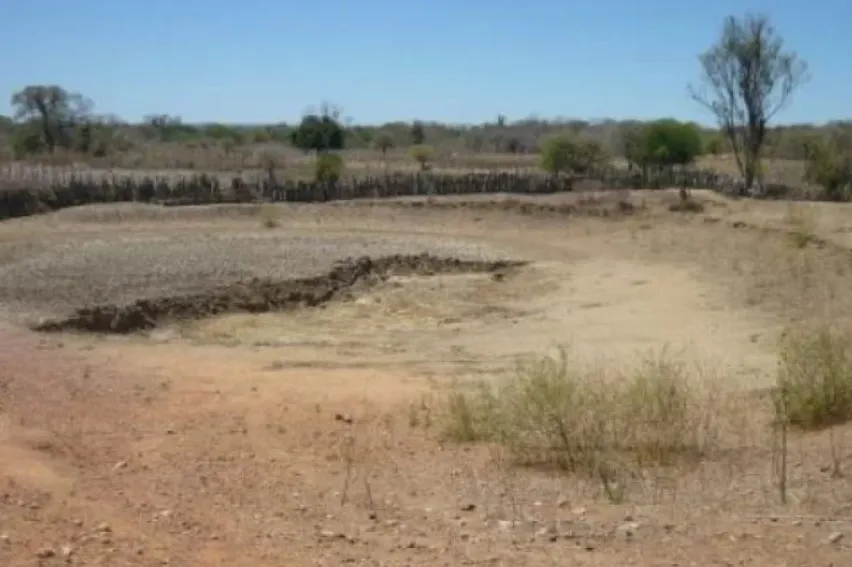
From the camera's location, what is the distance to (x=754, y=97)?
121ft

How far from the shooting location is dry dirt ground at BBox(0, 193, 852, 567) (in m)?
6.13

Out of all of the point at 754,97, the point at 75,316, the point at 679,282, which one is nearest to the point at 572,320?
the point at 679,282

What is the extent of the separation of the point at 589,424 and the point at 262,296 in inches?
428

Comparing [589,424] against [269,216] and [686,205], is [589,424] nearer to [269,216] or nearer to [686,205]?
[269,216]

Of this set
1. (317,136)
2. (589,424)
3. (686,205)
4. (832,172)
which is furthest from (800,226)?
(317,136)

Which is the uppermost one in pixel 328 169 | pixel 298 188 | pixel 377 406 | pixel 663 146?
pixel 663 146

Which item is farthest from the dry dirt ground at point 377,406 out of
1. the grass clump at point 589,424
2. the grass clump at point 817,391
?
the grass clump at point 817,391

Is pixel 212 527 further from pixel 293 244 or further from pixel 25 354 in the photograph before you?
pixel 293 244

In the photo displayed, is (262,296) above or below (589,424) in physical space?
below

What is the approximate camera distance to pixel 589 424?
848cm

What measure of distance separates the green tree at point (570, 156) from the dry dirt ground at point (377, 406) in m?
16.9

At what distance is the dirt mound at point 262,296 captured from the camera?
639 inches

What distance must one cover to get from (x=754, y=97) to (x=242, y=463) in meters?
31.7

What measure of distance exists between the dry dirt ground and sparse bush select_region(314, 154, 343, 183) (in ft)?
40.4
